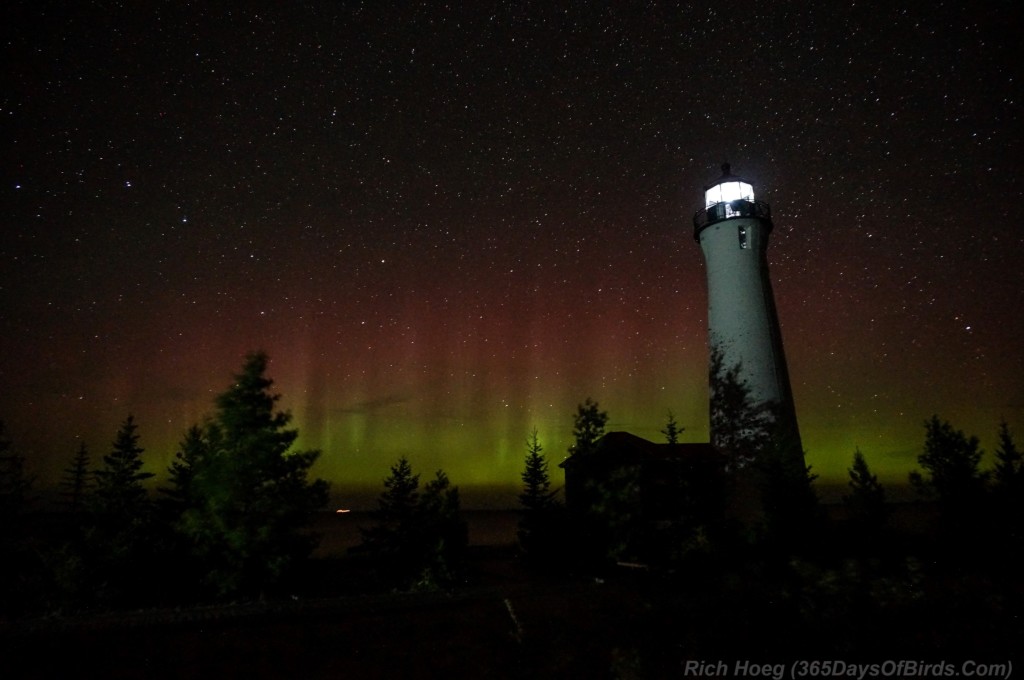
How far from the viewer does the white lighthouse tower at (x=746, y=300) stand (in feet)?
74.6

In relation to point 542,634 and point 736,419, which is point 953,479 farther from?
point 542,634

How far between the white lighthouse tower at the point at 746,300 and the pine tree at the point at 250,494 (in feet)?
57.9

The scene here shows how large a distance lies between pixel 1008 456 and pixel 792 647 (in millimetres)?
27147

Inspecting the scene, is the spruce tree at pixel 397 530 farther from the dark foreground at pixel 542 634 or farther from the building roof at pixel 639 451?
the building roof at pixel 639 451

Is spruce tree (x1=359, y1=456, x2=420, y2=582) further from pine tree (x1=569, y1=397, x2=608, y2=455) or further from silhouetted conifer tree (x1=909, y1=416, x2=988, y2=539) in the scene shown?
silhouetted conifer tree (x1=909, y1=416, x2=988, y2=539)

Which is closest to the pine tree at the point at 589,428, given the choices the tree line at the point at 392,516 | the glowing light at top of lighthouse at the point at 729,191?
the tree line at the point at 392,516

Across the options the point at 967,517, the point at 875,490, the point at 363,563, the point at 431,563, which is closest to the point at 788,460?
the point at 967,517

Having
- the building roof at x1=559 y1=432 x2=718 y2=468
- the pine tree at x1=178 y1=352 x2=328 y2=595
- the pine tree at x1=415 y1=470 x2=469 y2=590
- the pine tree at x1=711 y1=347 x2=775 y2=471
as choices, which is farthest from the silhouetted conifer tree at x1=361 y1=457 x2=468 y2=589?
the pine tree at x1=711 y1=347 x2=775 y2=471

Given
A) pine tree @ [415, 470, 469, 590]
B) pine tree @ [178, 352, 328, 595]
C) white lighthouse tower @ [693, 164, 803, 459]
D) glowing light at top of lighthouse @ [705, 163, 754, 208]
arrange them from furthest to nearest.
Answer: glowing light at top of lighthouse @ [705, 163, 754, 208]
white lighthouse tower @ [693, 164, 803, 459]
pine tree @ [415, 470, 469, 590]
pine tree @ [178, 352, 328, 595]

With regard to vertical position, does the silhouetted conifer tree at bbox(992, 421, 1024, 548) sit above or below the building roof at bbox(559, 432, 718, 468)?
below

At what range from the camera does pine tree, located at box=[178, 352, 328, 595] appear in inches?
516

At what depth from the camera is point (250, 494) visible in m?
13.5

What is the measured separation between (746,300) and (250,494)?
2083 centimetres

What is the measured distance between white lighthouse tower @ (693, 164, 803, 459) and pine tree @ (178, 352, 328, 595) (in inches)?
695
